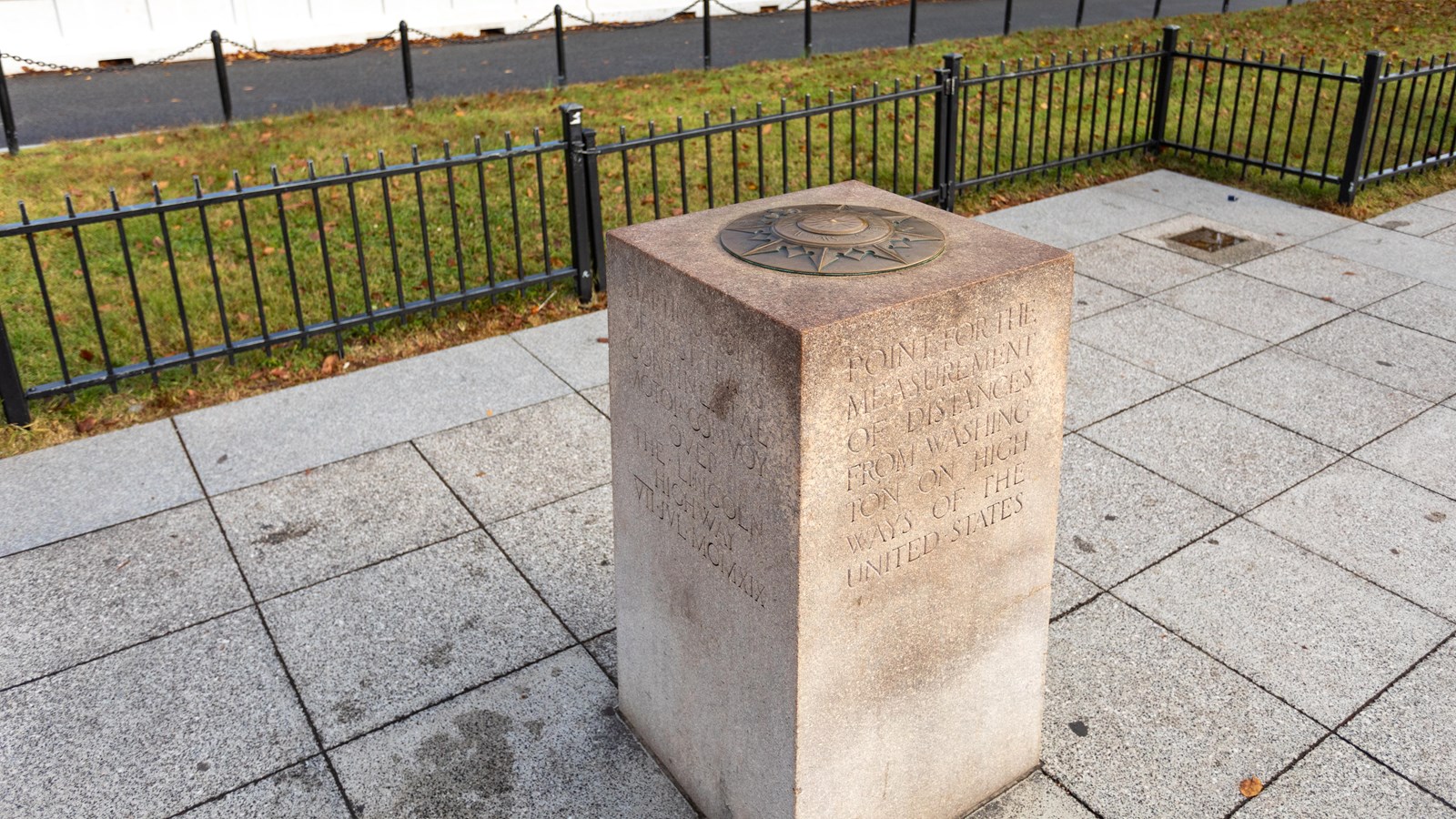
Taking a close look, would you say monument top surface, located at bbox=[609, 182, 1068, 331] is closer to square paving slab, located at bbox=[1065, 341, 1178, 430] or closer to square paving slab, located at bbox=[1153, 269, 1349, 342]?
square paving slab, located at bbox=[1065, 341, 1178, 430]

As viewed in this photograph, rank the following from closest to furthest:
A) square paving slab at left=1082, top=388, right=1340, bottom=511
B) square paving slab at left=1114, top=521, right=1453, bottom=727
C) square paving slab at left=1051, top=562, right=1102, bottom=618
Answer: square paving slab at left=1114, top=521, right=1453, bottom=727 → square paving slab at left=1051, top=562, right=1102, bottom=618 → square paving slab at left=1082, top=388, right=1340, bottom=511

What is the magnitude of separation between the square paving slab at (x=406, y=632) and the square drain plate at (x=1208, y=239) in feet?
19.9

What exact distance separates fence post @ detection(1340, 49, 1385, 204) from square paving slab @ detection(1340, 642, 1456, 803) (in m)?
6.06

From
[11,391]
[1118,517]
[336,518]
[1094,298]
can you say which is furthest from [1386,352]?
[11,391]

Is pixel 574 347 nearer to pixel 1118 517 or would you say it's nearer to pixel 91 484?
pixel 91 484

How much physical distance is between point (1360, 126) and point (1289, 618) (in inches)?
238

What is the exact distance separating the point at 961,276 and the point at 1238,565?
2.55 m

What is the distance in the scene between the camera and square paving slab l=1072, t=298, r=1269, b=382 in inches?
260

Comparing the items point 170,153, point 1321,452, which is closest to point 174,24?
point 170,153

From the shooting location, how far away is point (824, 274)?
2.98m

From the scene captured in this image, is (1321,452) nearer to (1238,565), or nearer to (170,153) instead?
(1238,565)

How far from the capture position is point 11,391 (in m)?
5.91

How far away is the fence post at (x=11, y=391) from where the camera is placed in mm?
5824

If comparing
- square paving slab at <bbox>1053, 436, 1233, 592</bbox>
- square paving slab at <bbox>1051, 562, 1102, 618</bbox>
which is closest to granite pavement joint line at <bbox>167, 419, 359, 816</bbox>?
square paving slab at <bbox>1051, 562, 1102, 618</bbox>
